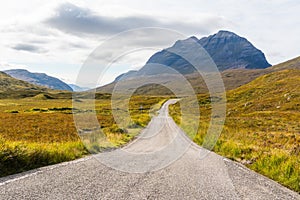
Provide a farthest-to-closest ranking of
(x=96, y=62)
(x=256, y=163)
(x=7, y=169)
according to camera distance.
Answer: (x=96, y=62)
(x=256, y=163)
(x=7, y=169)

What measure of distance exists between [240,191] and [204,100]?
112972mm

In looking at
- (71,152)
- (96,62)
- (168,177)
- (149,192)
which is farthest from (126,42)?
(149,192)

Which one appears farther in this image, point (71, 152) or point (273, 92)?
point (273, 92)

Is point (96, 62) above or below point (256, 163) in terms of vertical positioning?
above

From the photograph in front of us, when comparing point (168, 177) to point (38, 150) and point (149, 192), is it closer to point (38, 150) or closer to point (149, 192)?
point (149, 192)

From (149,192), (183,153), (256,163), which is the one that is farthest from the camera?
(183,153)

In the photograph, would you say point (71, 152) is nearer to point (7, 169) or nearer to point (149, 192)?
point (7, 169)

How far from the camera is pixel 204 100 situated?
395 ft

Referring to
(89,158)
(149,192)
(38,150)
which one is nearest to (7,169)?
(38,150)

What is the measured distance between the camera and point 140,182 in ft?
31.2

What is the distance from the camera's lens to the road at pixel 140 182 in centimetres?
805

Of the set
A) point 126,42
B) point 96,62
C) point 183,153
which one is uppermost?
point 126,42

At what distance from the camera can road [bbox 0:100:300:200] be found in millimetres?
8055

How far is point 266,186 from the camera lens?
31.7 feet
